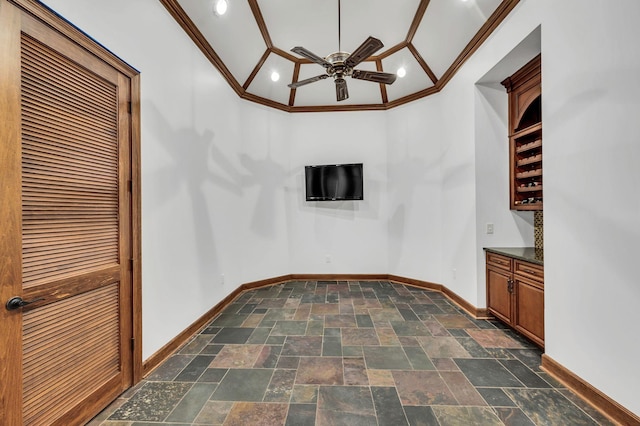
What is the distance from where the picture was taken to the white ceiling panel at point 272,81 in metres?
3.79

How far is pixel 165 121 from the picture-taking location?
235 cm

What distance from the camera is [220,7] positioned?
2506 mm

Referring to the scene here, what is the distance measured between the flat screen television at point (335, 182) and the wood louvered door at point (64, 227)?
118 inches

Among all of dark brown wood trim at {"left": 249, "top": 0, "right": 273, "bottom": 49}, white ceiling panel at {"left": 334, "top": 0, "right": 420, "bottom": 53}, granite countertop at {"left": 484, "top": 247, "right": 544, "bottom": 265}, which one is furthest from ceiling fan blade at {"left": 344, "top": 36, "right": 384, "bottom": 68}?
granite countertop at {"left": 484, "top": 247, "right": 544, "bottom": 265}

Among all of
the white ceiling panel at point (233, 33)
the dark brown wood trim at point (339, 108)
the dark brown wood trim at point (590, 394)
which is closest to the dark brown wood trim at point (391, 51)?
the dark brown wood trim at point (339, 108)

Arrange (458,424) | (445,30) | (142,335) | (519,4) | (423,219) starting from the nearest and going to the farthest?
(458,424)
(142,335)
(519,4)
(445,30)
(423,219)

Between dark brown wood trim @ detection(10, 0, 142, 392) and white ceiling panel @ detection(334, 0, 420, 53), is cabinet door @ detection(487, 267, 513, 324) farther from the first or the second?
dark brown wood trim @ detection(10, 0, 142, 392)

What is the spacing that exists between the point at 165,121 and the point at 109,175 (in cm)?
80

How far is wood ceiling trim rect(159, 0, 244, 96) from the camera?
241 cm

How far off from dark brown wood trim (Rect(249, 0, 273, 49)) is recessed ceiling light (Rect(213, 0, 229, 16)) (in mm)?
370

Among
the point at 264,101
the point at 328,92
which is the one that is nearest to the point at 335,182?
the point at 328,92

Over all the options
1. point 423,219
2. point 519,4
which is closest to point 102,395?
point 423,219

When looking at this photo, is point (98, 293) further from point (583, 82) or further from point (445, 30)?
point (445, 30)

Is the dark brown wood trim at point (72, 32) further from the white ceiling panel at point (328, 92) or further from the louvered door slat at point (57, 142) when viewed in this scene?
the white ceiling panel at point (328, 92)
